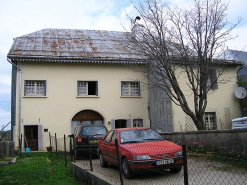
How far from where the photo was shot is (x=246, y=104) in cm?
2002

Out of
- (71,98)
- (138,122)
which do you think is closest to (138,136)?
(71,98)

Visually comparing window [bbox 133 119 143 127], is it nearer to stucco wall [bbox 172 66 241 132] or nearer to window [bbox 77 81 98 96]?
window [bbox 77 81 98 96]

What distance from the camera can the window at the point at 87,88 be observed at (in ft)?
65.3

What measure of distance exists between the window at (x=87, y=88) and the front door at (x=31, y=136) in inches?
152

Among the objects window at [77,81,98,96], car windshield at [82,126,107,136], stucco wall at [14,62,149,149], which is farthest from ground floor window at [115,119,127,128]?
car windshield at [82,126,107,136]

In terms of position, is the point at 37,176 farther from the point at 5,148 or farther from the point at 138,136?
the point at 5,148

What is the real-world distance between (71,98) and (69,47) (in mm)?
4050

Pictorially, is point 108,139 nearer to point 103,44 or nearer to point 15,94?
point 15,94

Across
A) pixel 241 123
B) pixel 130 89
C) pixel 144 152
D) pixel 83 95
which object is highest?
pixel 130 89

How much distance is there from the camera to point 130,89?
20.8m

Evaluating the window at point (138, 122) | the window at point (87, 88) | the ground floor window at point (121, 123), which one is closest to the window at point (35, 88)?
the window at point (87, 88)

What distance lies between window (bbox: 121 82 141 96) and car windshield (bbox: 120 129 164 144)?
11.9 metres

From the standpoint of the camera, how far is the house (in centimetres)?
1856

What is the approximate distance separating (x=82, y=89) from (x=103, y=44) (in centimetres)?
459
